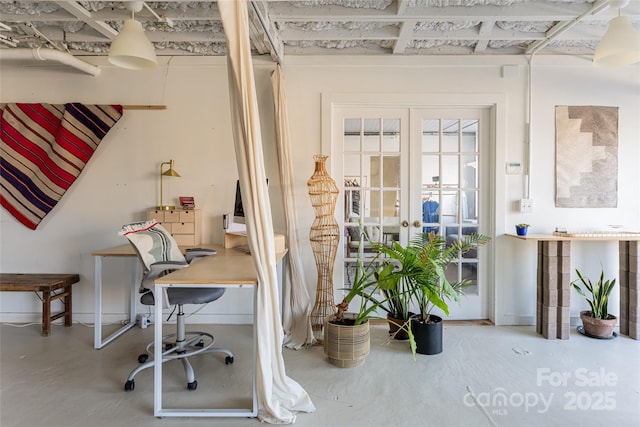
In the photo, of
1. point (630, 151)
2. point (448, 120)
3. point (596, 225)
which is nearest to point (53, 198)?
point (448, 120)

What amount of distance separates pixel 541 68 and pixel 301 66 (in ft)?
7.63

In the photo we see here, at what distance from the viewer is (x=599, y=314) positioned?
282 centimetres

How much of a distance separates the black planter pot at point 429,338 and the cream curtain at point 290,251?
0.89 m

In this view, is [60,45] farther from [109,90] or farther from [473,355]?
[473,355]

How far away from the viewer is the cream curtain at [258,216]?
1702mm

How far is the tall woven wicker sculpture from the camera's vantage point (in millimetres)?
2781

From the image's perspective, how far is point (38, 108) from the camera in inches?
121

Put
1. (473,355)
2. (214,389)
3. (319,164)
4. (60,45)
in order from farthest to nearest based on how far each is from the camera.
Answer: (60,45), (319,164), (473,355), (214,389)

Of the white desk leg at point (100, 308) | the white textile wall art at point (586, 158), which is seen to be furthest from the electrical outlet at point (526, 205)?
the white desk leg at point (100, 308)

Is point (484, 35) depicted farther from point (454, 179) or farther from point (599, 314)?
point (599, 314)

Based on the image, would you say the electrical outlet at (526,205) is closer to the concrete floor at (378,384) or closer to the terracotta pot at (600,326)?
the terracotta pot at (600,326)

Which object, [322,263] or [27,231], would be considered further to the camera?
[27,231]

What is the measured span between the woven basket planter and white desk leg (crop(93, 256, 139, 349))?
188cm

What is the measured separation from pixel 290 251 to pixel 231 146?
1.20m
